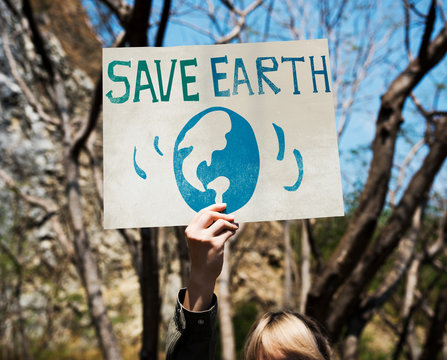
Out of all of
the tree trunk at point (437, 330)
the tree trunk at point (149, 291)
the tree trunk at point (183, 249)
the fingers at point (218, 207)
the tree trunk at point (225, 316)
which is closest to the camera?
the fingers at point (218, 207)

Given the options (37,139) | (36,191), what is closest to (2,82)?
(37,139)

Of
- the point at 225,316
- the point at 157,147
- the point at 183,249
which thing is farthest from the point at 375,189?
the point at 225,316

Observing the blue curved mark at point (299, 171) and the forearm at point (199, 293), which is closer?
the forearm at point (199, 293)

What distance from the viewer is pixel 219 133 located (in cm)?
128

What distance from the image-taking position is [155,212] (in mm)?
1218

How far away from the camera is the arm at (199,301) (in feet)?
3.35

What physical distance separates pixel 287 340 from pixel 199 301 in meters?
0.33

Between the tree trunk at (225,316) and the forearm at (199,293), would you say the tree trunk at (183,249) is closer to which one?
the tree trunk at (225,316)

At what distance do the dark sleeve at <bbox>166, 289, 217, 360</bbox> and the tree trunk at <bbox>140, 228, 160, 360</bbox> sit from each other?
5.02 ft

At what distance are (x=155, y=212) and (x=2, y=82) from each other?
11.6 meters

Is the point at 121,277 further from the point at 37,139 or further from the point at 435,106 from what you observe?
the point at 435,106

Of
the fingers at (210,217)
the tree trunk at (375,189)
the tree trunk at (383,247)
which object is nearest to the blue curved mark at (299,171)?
the fingers at (210,217)

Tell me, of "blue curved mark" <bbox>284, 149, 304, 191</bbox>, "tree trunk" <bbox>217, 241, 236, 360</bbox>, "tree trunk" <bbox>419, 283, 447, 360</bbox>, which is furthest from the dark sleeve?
"tree trunk" <bbox>419, 283, 447, 360</bbox>

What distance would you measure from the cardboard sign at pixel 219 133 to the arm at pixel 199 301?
185 mm
